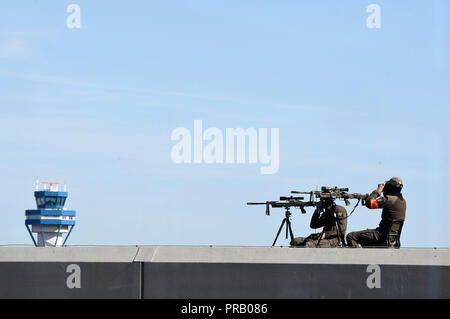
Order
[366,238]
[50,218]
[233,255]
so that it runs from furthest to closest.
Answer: [50,218] → [366,238] → [233,255]

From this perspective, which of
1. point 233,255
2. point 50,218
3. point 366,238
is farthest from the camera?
point 50,218

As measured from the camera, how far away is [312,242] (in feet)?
54.4

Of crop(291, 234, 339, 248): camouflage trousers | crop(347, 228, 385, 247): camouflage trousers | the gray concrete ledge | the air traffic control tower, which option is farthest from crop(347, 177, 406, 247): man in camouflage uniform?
the air traffic control tower

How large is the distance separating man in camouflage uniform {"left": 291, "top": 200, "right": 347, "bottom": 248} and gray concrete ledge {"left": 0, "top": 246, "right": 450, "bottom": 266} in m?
1.61

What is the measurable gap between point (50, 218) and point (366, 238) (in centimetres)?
12846

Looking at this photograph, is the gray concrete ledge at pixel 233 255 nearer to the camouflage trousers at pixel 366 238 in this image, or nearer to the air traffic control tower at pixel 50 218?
the camouflage trousers at pixel 366 238

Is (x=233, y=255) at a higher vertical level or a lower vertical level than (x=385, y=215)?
lower

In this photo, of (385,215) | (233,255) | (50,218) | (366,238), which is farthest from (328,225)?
(50,218)

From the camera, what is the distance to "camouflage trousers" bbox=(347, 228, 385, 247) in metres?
16.2

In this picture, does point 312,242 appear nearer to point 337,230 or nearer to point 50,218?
point 337,230

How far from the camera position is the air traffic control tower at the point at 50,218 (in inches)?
5512

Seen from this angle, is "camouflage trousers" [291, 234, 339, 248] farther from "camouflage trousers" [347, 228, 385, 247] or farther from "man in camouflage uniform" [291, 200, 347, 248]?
"camouflage trousers" [347, 228, 385, 247]

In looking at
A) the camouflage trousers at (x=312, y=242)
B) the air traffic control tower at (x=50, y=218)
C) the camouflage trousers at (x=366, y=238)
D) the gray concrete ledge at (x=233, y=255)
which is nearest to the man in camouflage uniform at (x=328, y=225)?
the camouflage trousers at (x=312, y=242)

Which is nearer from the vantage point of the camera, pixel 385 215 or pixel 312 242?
pixel 385 215
